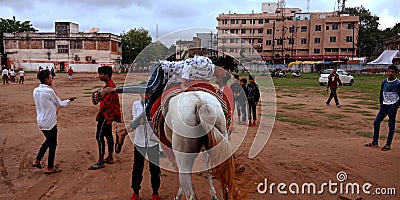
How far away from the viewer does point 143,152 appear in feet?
14.3

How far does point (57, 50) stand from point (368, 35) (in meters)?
55.7

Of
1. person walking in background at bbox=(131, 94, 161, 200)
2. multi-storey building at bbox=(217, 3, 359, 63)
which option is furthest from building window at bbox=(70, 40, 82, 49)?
person walking in background at bbox=(131, 94, 161, 200)

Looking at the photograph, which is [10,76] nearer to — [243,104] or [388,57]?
[243,104]

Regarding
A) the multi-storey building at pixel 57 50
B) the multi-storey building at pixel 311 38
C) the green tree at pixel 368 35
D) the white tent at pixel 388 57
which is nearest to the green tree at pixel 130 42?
the multi-storey building at pixel 57 50

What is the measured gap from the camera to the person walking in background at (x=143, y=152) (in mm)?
4242

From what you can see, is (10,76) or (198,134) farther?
(10,76)

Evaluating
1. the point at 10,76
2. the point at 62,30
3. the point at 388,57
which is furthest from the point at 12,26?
the point at 388,57

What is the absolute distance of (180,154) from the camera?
3547mm

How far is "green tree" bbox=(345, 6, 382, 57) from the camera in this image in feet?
207

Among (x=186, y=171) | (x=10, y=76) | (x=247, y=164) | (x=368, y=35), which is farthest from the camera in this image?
(x=368, y=35)

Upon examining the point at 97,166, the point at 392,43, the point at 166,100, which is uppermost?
the point at 392,43

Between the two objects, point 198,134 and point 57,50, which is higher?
point 57,50

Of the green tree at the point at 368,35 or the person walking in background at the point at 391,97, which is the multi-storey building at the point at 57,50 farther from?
the person walking in background at the point at 391,97

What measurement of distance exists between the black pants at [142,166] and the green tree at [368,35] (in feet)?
219
